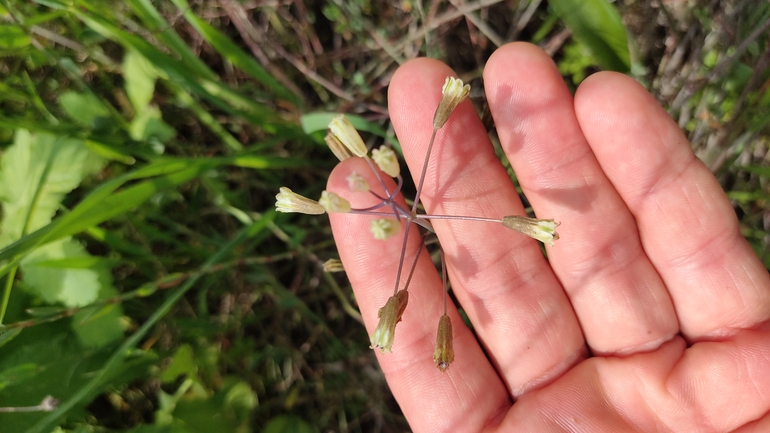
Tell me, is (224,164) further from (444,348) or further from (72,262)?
(444,348)

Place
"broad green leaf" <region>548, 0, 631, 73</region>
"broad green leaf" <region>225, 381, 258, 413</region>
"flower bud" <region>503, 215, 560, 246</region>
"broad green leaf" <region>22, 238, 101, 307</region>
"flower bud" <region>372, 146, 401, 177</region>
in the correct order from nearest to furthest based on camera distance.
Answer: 1. "flower bud" <region>503, 215, 560, 246</region>
2. "flower bud" <region>372, 146, 401, 177</region>
3. "broad green leaf" <region>548, 0, 631, 73</region>
4. "broad green leaf" <region>22, 238, 101, 307</region>
5. "broad green leaf" <region>225, 381, 258, 413</region>

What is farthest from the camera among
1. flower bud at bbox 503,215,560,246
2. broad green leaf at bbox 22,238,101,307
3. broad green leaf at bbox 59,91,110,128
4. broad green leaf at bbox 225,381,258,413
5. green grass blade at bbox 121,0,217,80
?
broad green leaf at bbox 225,381,258,413

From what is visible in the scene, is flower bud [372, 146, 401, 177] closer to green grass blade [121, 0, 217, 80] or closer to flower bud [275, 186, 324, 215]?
flower bud [275, 186, 324, 215]

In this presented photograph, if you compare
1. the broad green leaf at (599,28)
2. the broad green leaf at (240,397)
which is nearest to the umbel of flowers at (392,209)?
the broad green leaf at (599,28)

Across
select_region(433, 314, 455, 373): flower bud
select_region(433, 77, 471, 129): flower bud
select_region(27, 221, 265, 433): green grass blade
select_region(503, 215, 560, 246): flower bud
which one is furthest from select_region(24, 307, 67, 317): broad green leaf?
select_region(503, 215, 560, 246): flower bud

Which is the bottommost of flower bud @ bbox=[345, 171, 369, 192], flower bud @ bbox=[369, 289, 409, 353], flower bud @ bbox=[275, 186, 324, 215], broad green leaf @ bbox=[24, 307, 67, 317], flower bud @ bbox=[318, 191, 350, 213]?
broad green leaf @ bbox=[24, 307, 67, 317]

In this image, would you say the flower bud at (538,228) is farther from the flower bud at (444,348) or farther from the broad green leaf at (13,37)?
the broad green leaf at (13,37)

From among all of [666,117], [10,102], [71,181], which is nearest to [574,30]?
[666,117]

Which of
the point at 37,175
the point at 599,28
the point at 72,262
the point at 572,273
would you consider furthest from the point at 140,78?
the point at 572,273
